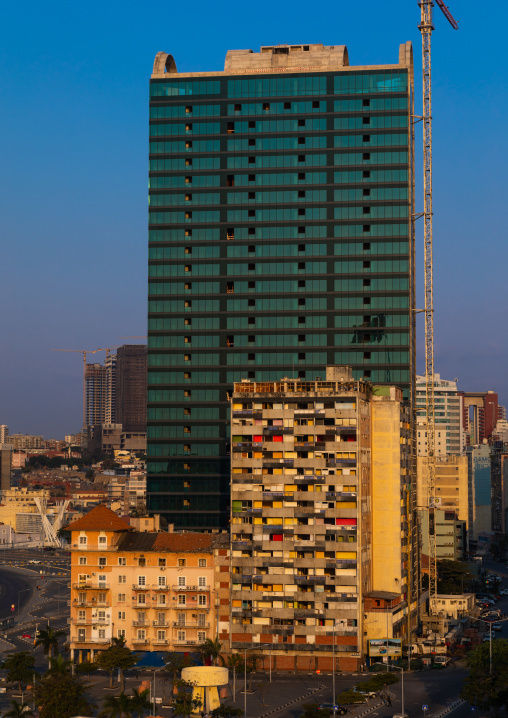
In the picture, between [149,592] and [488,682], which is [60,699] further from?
[488,682]

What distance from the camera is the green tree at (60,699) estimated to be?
142250mm

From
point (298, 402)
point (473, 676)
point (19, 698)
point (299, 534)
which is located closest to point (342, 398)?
point (298, 402)

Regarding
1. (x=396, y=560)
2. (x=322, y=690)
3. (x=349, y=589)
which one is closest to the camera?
(x=322, y=690)

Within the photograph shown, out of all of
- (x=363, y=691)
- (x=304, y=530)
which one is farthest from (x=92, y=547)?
(x=363, y=691)

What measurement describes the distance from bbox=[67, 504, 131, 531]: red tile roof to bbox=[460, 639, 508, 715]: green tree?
6261 centimetres

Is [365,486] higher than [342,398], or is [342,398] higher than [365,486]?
[342,398]

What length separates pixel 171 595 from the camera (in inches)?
7151

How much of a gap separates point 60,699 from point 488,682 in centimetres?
5471

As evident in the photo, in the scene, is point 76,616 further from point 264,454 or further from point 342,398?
point 342,398

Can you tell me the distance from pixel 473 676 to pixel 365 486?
1744 inches

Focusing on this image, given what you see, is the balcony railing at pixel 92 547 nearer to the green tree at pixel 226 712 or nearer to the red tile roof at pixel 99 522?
the red tile roof at pixel 99 522

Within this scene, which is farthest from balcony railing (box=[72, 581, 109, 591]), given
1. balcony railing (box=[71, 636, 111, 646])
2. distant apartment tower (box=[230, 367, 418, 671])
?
distant apartment tower (box=[230, 367, 418, 671])

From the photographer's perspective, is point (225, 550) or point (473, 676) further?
point (225, 550)

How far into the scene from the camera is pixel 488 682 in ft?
484
